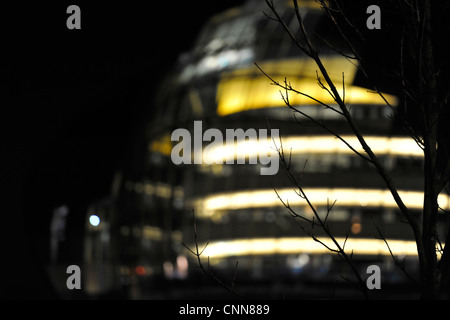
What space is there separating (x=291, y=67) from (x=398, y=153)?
7.97m

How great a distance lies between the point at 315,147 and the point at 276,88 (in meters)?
5.57

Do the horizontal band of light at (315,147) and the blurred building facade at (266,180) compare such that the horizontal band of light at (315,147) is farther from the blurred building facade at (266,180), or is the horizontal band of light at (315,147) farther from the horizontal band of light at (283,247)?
the horizontal band of light at (283,247)

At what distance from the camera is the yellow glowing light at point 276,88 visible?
47.9 metres

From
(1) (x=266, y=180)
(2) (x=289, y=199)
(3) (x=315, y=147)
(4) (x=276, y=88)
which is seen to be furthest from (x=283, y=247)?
(4) (x=276, y=88)

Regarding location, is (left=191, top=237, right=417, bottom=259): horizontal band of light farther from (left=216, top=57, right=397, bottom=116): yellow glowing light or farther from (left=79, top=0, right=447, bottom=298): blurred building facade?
(left=216, top=57, right=397, bottom=116): yellow glowing light

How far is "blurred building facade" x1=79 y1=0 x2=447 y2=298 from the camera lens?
49250 mm

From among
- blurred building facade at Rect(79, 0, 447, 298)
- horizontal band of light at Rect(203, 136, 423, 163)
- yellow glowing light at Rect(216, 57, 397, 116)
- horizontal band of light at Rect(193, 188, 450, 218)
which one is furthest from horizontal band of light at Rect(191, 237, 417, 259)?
yellow glowing light at Rect(216, 57, 397, 116)

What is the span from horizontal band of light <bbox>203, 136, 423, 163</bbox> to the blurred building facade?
0.08 meters

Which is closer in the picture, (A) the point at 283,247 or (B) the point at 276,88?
(B) the point at 276,88

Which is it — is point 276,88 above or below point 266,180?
above

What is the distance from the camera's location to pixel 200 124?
5281 centimetres

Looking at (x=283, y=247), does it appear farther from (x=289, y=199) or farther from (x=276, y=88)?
(x=276, y=88)

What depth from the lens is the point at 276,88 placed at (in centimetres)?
4700

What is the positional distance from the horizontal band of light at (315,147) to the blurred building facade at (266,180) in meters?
0.08
